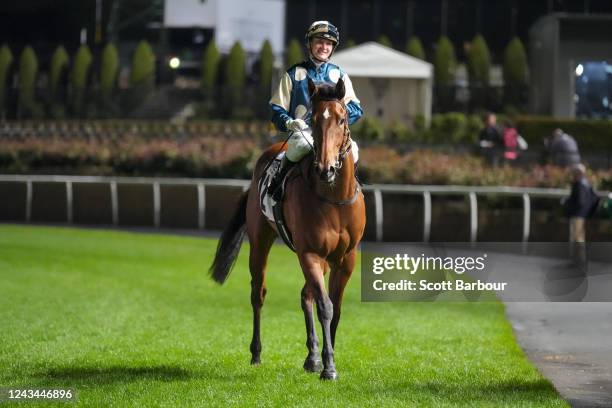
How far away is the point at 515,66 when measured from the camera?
36781 millimetres

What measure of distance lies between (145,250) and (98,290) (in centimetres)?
559

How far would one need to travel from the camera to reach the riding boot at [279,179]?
848 centimetres

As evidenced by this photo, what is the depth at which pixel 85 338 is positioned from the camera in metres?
10.3

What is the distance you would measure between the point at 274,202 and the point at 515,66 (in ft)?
95.4

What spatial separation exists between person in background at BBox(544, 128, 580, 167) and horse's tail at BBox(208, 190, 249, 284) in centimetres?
1340

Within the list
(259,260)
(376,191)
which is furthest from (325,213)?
(376,191)

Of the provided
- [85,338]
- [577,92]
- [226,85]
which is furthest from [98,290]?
[226,85]

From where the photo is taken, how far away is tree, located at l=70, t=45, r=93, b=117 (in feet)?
135

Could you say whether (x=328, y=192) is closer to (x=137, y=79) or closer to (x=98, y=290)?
(x=98, y=290)

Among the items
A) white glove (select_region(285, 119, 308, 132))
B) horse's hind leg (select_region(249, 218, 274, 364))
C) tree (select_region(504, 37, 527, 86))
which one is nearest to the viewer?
white glove (select_region(285, 119, 308, 132))

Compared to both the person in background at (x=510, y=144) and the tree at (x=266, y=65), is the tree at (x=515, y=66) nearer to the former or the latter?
the tree at (x=266, y=65)

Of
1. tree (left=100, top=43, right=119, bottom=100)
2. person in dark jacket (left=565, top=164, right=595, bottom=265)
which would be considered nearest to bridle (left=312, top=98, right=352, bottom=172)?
person in dark jacket (left=565, top=164, right=595, bottom=265)

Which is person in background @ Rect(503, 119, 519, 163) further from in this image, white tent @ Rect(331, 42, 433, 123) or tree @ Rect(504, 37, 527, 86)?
tree @ Rect(504, 37, 527, 86)

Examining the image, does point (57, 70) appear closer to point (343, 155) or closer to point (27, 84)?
point (27, 84)
